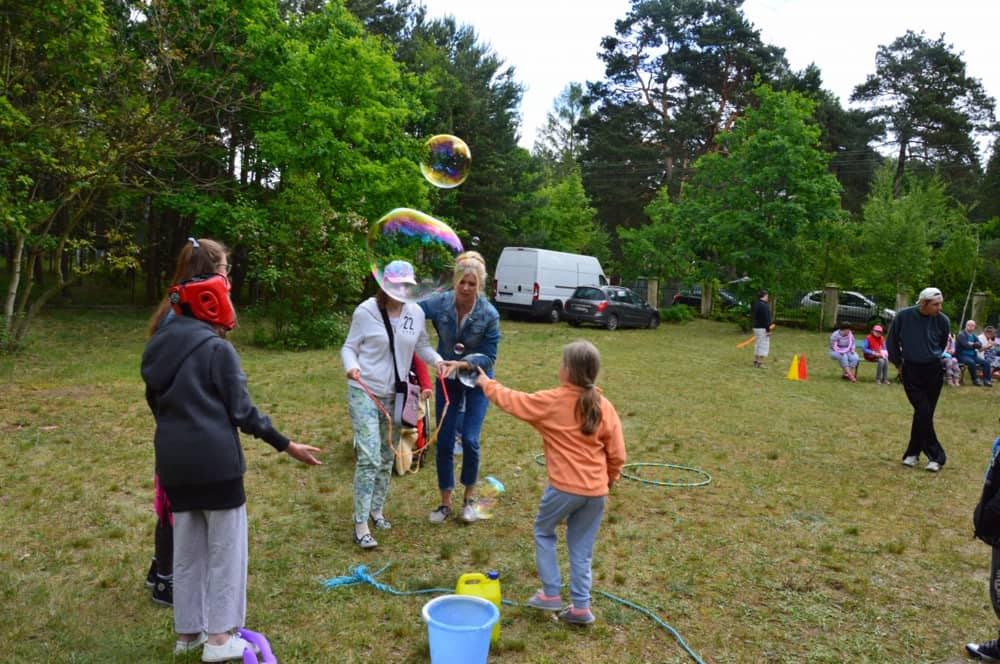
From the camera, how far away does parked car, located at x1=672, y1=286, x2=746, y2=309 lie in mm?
30688

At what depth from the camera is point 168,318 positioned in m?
3.25

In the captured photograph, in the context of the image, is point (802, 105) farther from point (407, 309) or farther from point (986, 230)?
point (407, 309)

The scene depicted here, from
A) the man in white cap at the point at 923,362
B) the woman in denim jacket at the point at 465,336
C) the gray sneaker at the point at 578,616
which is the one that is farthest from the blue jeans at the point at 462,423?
the man in white cap at the point at 923,362

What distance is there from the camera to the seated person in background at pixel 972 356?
14.6 meters

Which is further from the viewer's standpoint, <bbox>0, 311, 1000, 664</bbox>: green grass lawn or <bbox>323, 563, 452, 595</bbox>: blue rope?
<bbox>323, 563, 452, 595</bbox>: blue rope

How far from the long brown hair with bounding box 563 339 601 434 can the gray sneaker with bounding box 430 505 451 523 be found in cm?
209

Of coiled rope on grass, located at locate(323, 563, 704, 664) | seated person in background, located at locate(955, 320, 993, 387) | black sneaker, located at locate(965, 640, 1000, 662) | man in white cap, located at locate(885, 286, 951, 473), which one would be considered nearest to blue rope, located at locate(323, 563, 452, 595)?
coiled rope on grass, located at locate(323, 563, 704, 664)

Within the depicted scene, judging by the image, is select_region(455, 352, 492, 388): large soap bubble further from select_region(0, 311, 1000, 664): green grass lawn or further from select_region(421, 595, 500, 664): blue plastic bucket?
select_region(421, 595, 500, 664): blue plastic bucket

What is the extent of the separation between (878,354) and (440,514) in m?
12.5

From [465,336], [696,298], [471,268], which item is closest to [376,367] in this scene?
[465,336]

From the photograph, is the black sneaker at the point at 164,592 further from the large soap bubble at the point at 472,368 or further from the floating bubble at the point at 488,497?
the floating bubble at the point at 488,497

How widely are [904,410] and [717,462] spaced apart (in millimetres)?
5560

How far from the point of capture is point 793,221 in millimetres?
24266

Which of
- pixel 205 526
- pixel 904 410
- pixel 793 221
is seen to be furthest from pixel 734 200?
pixel 205 526
